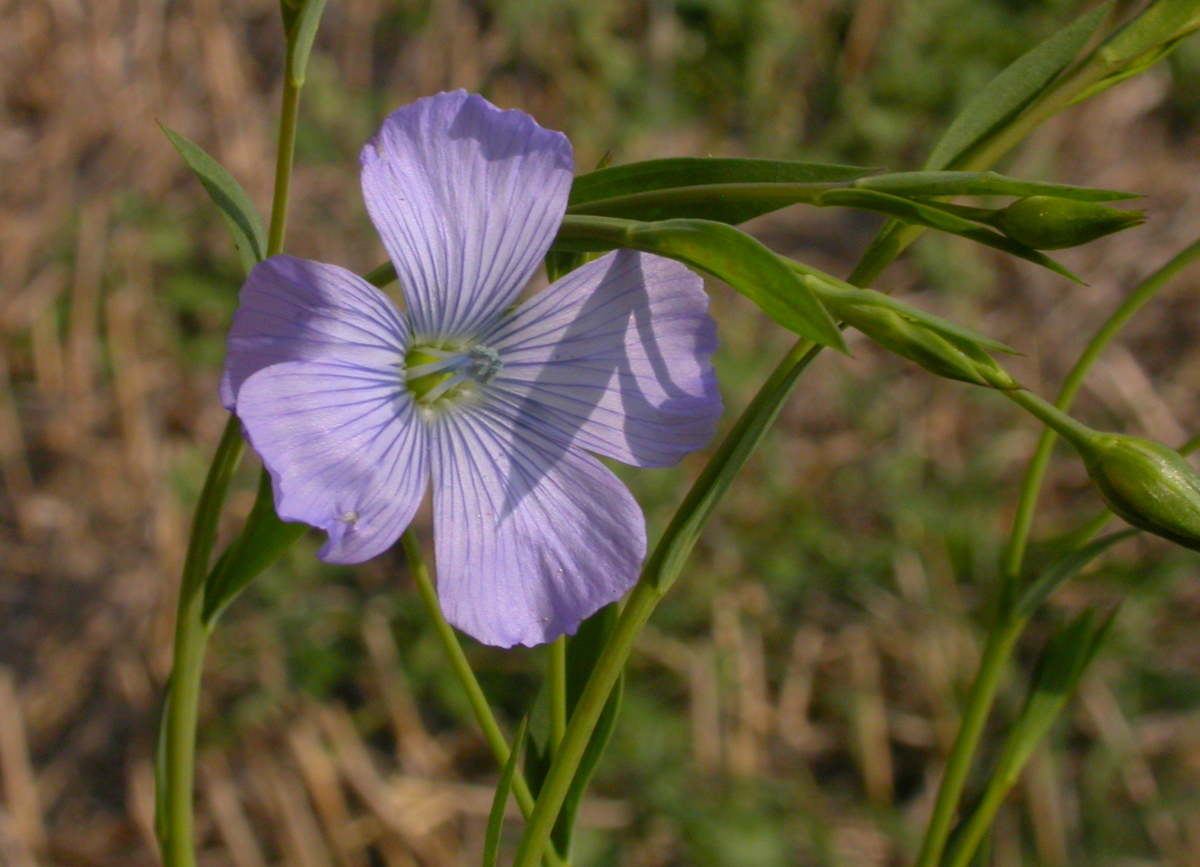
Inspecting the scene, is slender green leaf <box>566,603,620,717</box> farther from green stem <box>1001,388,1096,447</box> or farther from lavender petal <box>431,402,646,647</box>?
green stem <box>1001,388,1096,447</box>

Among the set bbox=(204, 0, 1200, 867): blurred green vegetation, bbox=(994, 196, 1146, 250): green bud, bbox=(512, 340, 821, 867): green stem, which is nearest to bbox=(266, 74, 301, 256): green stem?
bbox=(512, 340, 821, 867): green stem

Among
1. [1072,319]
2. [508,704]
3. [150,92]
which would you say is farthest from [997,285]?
[150,92]

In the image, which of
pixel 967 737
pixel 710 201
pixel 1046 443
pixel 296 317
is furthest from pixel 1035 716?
pixel 296 317

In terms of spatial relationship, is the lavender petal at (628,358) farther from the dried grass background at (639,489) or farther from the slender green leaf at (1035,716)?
the dried grass background at (639,489)

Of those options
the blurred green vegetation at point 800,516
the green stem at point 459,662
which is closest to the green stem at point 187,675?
the green stem at point 459,662

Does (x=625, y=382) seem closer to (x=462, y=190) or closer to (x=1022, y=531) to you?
(x=462, y=190)
